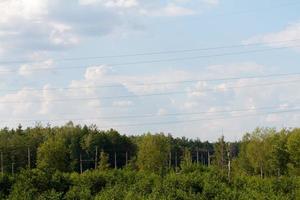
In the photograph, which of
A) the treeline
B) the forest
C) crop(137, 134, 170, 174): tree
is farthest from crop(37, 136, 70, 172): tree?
crop(137, 134, 170, 174): tree

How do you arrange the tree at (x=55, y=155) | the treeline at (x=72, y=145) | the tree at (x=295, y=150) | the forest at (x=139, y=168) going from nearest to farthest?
the forest at (x=139, y=168) → the tree at (x=55, y=155) → the tree at (x=295, y=150) → the treeline at (x=72, y=145)

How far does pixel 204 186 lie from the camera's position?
40094 millimetres

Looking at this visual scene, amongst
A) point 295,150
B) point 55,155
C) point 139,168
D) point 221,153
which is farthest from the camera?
point 139,168

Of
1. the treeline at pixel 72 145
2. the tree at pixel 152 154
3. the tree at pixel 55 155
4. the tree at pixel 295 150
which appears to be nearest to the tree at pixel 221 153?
the tree at pixel 152 154

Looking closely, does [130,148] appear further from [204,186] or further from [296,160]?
[204,186]

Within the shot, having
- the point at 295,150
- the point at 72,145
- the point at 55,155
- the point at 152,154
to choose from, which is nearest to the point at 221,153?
the point at 295,150

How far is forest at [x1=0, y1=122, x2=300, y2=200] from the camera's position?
3694 cm

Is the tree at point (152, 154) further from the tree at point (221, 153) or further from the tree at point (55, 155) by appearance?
the tree at point (55, 155)

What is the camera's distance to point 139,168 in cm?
8162

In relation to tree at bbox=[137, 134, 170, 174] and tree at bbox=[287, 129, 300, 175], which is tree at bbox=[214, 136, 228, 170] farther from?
tree at bbox=[287, 129, 300, 175]

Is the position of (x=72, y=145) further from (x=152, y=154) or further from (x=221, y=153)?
(x=221, y=153)

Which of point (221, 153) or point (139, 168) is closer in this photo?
point (221, 153)

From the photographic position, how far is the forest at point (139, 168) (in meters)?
36.9

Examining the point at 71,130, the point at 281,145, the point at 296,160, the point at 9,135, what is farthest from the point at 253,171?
the point at 9,135
